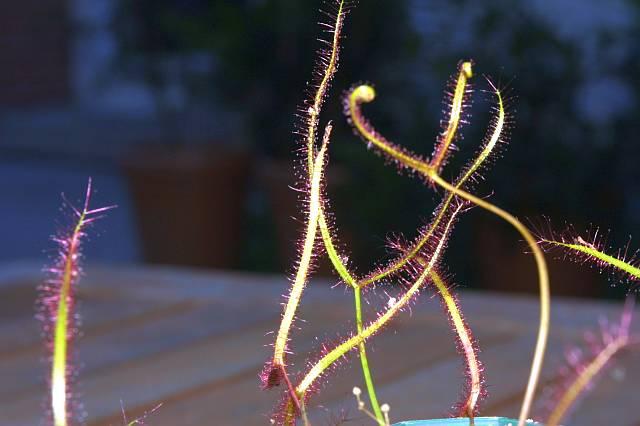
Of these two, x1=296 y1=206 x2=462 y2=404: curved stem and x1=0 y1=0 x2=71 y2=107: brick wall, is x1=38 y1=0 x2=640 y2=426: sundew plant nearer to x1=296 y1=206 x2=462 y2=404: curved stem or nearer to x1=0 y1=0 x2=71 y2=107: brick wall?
x1=296 y1=206 x2=462 y2=404: curved stem

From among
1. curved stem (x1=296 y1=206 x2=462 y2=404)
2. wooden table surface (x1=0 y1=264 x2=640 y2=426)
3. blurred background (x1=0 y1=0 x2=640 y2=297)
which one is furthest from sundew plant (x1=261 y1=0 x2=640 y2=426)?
blurred background (x1=0 y1=0 x2=640 y2=297)

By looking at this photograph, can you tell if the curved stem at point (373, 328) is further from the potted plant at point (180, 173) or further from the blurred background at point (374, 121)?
the potted plant at point (180, 173)

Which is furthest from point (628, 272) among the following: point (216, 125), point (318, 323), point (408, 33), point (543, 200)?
point (216, 125)

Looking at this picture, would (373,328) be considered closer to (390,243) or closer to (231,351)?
(390,243)

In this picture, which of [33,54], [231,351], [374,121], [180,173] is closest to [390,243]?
[231,351]

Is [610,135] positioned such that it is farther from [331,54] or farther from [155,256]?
[331,54]

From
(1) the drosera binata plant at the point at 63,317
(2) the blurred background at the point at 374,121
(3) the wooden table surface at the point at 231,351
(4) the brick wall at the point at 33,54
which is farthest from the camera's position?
(4) the brick wall at the point at 33,54

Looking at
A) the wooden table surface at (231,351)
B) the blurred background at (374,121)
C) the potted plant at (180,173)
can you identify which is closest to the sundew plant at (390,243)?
the wooden table surface at (231,351)
